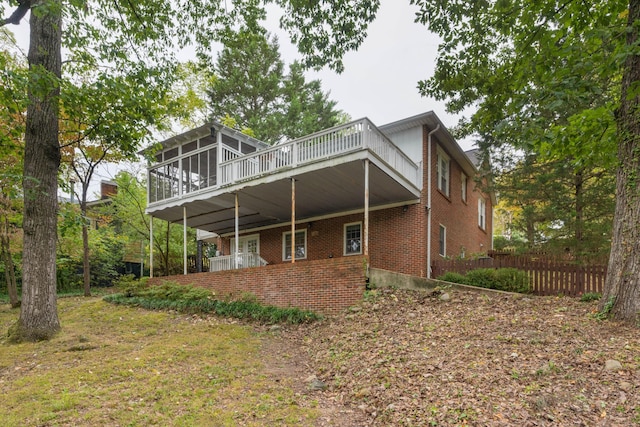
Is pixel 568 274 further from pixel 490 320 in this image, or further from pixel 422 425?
pixel 422 425

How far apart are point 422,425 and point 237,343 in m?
4.68

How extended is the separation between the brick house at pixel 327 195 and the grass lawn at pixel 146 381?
3208 millimetres

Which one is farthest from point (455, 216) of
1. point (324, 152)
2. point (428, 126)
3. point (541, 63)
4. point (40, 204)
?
point (40, 204)

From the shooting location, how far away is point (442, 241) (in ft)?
45.0

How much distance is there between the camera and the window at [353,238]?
13656 mm

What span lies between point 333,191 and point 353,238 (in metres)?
2.51

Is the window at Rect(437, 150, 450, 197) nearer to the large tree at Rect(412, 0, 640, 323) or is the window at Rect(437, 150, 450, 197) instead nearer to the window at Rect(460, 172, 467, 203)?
the window at Rect(460, 172, 467, 203)

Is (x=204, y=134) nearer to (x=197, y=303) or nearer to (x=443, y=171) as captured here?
(x=197, y=303)

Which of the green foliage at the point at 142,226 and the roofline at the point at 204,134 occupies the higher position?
the roofline at the point at 204,134

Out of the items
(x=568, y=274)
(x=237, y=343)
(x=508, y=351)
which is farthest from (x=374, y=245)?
(x=508, y=351)

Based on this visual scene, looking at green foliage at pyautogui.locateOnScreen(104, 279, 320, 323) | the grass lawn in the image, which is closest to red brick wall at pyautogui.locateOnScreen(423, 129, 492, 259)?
green foliage at pyautogui.locateOnScreen(104, 279, 320, 323)

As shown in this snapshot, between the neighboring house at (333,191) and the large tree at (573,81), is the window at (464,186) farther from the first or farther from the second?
the large tree at (573,81)

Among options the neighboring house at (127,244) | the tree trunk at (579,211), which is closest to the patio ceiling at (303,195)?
the tree trunk at (579,211)

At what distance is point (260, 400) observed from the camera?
189 inches
